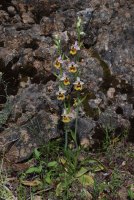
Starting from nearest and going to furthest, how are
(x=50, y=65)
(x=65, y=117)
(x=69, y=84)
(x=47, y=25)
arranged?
(x=65, y=117) → (x=69, y=84) → (x=50, y=65) → (x=47, y=25)

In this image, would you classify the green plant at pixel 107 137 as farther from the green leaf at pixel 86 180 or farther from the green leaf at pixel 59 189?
the green leaf at pixel 59 189

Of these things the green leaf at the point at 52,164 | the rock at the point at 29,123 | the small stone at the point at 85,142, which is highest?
the rock at the point at 29,123

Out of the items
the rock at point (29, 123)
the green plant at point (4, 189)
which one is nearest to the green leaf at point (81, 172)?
the rock at point (29, 123)

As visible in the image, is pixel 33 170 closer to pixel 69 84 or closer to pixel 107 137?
pixel 107 137

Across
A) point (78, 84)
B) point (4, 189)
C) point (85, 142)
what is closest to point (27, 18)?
point (78, 84)

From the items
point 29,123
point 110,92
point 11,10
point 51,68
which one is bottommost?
point 29,123

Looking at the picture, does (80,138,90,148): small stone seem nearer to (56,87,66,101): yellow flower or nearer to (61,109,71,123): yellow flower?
(61,109,71,123): yellow flower

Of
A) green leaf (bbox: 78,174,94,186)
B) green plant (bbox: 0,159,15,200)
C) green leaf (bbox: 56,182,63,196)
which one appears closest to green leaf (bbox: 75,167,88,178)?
green leaf (bbox: 78,174,94,186)
